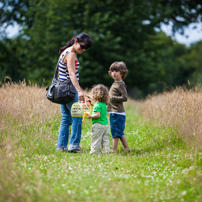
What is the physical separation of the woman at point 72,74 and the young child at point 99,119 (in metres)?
0.33

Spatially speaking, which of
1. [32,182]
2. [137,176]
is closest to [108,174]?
[137,176]

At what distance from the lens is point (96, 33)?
63.6ft

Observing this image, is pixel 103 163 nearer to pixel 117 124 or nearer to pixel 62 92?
pixel 117 124

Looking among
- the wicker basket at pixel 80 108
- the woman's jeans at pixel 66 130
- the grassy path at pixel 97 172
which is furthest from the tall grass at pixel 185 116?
the woman's jeans at pixel 66 130

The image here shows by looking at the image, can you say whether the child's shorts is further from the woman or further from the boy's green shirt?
the woman

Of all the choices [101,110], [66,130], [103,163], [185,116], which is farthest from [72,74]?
[185,116]

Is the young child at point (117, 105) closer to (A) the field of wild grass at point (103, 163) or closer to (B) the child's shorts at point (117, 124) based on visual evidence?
(B) the child's shorts at point (117, 124)

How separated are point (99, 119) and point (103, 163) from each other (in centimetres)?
115

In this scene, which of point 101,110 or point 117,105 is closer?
point 101,110

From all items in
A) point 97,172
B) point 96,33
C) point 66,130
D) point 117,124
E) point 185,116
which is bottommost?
point 97,172

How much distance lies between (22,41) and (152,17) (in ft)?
32.7

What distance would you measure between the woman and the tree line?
13.4m

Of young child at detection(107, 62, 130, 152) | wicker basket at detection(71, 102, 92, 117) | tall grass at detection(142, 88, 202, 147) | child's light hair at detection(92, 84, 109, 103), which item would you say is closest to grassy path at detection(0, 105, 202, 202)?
tall grass at detection(142, 88, 202, 147)

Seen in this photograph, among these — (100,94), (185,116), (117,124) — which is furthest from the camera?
(185,116)
